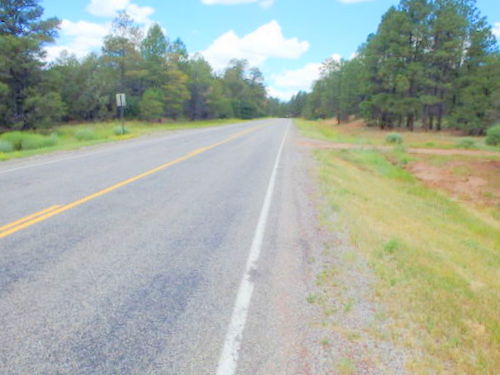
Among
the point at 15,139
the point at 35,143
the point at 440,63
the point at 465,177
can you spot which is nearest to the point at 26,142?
the point at 35,143

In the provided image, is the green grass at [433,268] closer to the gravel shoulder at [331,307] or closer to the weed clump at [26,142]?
the gravel shoulder at [331,307]

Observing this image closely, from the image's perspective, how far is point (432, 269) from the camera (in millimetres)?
4270

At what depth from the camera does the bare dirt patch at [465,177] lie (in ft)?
37.2

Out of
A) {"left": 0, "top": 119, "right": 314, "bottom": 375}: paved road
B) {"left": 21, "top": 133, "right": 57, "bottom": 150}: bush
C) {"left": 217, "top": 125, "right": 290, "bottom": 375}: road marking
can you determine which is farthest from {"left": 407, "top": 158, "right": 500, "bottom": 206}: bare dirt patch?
{"left": 21, "top": 133, "right": 57, "bottom": 150}: bush

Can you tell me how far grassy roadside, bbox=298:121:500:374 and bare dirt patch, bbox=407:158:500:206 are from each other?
1670mm

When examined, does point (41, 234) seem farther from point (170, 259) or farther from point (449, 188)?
point (449, 188)

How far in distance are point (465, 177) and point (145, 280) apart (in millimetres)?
13775

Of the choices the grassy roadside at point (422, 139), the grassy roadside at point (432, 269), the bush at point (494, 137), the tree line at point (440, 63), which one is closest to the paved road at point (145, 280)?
the grassy roadside at point (432, 269)

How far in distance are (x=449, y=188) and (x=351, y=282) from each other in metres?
10.4

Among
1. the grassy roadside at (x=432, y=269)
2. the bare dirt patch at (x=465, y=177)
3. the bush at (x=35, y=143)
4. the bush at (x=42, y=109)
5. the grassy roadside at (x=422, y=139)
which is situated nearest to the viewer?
the grassy roadside at (x=432, y=269)

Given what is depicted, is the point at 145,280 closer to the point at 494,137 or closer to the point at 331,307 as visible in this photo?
the point at 331,307

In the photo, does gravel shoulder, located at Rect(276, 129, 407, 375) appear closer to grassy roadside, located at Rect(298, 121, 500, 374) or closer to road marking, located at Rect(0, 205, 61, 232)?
grassy roadside, located at Rect(298, 121, 500, 374)

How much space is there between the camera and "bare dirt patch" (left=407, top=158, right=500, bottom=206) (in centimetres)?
1134

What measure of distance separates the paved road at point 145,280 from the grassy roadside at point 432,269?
989 mm
